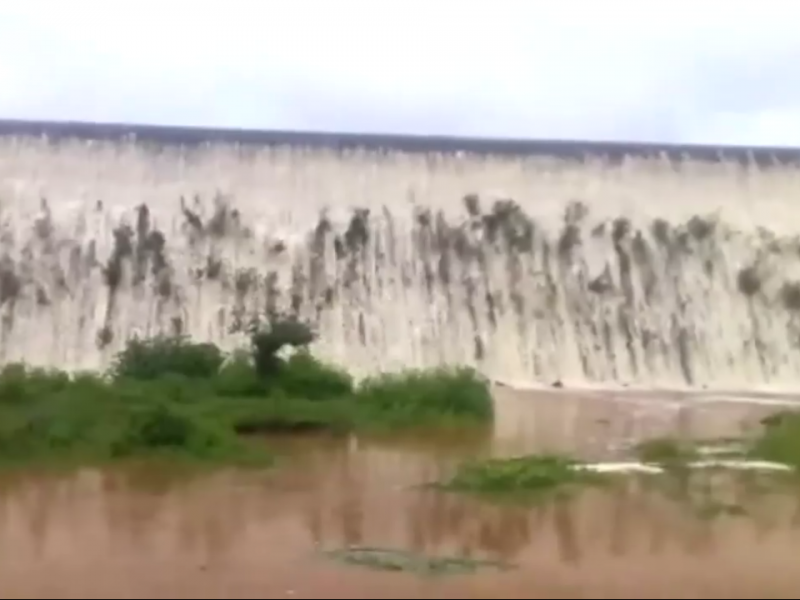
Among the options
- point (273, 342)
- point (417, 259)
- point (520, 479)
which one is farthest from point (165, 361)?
point (520, 479)

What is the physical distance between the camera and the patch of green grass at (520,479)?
10.4 m

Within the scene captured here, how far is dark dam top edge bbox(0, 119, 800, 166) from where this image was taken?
21109 millimetres

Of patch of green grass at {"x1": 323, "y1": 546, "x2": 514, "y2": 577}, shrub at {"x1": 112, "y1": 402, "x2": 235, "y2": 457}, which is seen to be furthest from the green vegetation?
patch of green grass at {"x1": 323, "y1": 546, "x2": 514, "y2": 577}

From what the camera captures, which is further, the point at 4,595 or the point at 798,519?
the point at 798,519

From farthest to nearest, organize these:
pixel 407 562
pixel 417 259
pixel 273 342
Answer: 1. pixel 417 259
2. pixel 273 342
3. pixel 407 562

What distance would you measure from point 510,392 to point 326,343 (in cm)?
248

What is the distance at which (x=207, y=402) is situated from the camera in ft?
49.3

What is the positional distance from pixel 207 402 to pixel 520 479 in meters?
5.20

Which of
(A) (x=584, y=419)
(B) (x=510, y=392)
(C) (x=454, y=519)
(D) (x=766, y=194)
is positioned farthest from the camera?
(D) (x=766, y=194)

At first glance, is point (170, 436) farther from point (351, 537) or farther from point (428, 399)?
point (428, 399)

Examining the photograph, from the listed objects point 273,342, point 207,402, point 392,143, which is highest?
point 392,143

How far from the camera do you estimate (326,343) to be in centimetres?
1973

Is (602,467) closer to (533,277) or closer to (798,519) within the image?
(798,519)

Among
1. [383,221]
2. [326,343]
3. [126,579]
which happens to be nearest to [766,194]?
[383,221]
